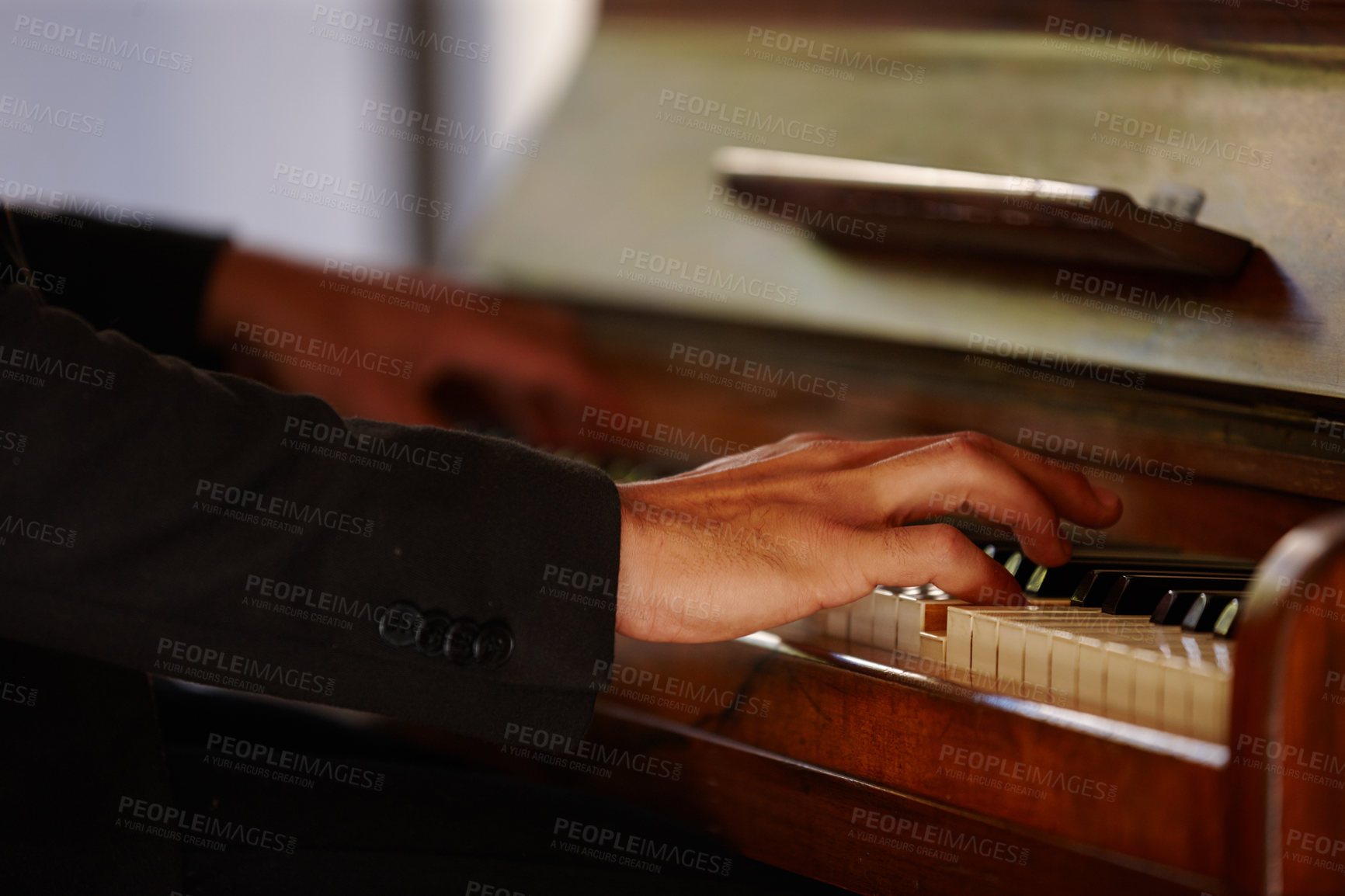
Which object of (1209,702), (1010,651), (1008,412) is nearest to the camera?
(1209,702)

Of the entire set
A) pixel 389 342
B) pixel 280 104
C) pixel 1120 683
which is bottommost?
pixel 389 342

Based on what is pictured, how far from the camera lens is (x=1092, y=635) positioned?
0.67 metres

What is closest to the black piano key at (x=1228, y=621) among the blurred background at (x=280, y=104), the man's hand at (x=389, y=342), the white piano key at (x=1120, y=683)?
the white piano key at (x=1120, y=683)

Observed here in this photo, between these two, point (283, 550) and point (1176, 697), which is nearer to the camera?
point (1176, 697)

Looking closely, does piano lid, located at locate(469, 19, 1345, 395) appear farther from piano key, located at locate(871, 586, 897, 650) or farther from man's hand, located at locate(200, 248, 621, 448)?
piano key, located at locate(871, 586, 897, 650)

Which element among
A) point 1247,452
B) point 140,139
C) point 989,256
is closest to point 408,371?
point 989,256

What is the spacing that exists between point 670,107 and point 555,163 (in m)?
0.24

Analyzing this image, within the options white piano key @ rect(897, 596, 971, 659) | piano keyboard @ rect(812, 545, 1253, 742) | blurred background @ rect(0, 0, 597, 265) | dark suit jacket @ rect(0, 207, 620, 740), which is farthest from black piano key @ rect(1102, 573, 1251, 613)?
blurred background @ rect(0, 0, 597, 265)

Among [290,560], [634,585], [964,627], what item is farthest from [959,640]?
[290,560]

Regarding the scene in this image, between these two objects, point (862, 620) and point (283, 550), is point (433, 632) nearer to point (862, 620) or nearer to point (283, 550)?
point (283, 550)

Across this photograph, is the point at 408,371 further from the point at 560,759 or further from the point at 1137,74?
the point at 1137,74

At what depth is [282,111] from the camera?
3457 mm

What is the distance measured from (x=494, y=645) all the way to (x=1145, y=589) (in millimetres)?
477

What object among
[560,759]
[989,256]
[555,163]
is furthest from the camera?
[555,163]
